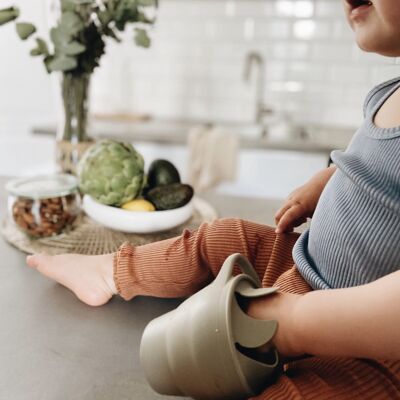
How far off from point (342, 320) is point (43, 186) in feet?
1.88

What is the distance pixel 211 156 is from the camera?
6.27ft

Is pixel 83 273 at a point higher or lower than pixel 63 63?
lower

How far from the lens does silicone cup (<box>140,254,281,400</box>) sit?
425 millimetres

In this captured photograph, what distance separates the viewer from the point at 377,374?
459 mm

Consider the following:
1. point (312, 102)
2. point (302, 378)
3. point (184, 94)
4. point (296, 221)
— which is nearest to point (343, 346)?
point (302, 378)

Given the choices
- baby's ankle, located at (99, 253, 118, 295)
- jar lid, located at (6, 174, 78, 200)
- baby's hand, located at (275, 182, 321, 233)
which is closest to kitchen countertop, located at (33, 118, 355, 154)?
jar lid, located at (6, 174, 78, 200)

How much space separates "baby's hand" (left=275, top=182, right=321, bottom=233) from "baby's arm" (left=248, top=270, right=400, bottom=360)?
0.26 metres

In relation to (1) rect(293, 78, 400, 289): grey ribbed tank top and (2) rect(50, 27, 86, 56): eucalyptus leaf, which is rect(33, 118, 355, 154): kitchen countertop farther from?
(1) rect(293, 78, 400, 289): grey ribbed tank top

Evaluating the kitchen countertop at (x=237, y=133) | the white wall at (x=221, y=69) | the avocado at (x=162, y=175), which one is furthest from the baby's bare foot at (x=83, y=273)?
the white wall at (x=221, y=69)

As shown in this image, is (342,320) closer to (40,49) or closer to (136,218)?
(136,218)

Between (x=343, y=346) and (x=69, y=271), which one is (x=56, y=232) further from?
(x=343, y=346)

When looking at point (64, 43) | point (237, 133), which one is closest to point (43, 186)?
point (64, 43)

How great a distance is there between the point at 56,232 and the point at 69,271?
166 mm

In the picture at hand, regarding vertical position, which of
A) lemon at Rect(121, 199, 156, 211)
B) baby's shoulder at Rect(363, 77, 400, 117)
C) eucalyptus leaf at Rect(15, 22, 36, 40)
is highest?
eucalyptus leaf at Rect(15, 22, 36, 40)
